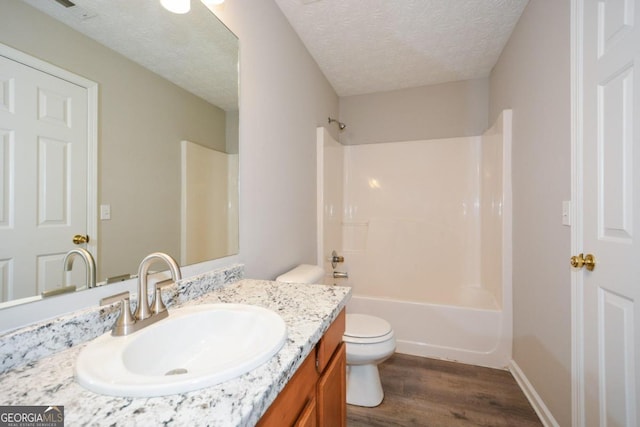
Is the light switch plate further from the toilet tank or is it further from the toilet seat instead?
the toilet seat

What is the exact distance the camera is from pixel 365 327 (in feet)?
5.58

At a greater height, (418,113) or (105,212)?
(418,113)

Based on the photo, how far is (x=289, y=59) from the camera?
181 cm

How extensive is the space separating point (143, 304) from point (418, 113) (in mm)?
2832

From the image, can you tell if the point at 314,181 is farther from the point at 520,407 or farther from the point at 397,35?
the point at 520,407

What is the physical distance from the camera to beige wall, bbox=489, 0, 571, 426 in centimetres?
124

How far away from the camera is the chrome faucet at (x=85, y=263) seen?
2.20 feet

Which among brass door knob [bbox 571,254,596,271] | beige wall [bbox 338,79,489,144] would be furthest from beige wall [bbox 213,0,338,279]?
brass door knob [bbox 571,254,596,271]

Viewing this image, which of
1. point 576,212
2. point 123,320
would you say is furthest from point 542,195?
point 123,320

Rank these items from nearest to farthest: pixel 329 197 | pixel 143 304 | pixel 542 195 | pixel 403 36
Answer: pixel 143 304 → pixel 542 195 → pixel 403 36 → pixel 329 197

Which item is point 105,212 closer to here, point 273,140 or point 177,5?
point 177,5

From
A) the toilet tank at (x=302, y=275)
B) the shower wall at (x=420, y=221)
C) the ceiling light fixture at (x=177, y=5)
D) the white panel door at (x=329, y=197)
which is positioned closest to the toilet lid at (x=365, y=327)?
the toilet tank at (x=302, y=275)

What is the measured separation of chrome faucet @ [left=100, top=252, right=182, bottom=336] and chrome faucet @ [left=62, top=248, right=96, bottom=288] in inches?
2.5

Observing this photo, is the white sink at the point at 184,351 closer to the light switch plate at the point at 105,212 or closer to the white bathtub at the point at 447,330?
the light switch plate at the point at 105,212
